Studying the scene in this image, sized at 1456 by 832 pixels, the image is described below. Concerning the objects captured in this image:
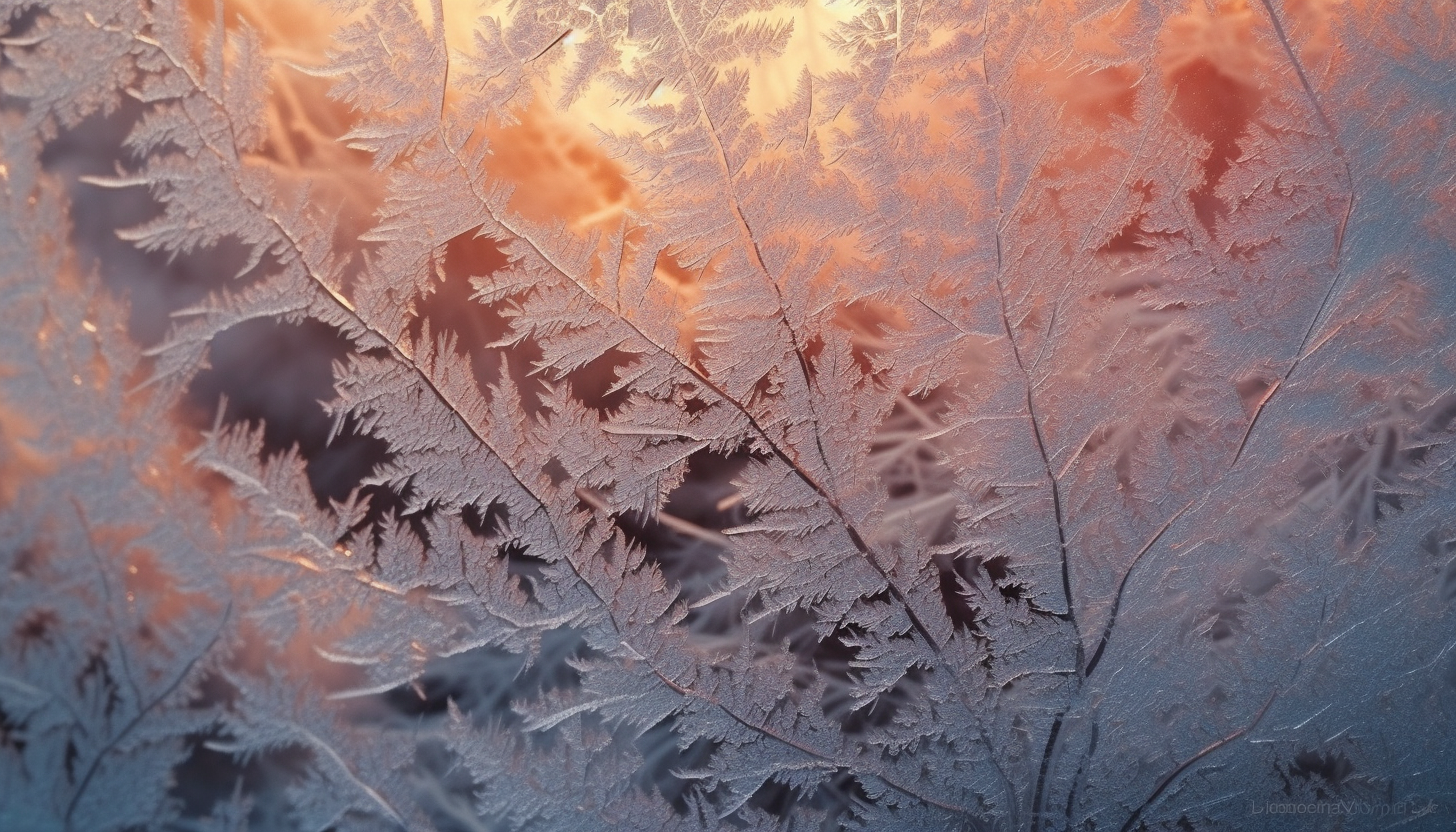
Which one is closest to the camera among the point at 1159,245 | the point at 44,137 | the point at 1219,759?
the point at 44,137

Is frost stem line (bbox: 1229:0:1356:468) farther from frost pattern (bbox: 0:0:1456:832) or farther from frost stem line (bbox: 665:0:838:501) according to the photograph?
frost stem line (bbox: 665:0:838:501)

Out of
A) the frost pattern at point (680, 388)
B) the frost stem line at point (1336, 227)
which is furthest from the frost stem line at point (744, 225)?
the frost stem line at point (1336, 227)

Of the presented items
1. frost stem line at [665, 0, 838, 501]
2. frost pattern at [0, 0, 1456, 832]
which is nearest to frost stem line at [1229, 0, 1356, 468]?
frost pattern at [0, 0, 1456, 832]

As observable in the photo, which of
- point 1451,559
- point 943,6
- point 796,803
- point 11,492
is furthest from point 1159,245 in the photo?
point 11,492

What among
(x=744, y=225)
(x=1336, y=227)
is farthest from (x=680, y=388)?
(x=1336, y=227)

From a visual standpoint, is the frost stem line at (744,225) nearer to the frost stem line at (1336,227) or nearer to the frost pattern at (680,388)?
the frost pattern at (680,388)

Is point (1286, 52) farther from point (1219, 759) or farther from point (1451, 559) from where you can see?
point (1219, 759)

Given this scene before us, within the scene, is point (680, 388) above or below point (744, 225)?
below

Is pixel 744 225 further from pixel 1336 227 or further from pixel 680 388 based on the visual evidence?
pixel 1336 227
